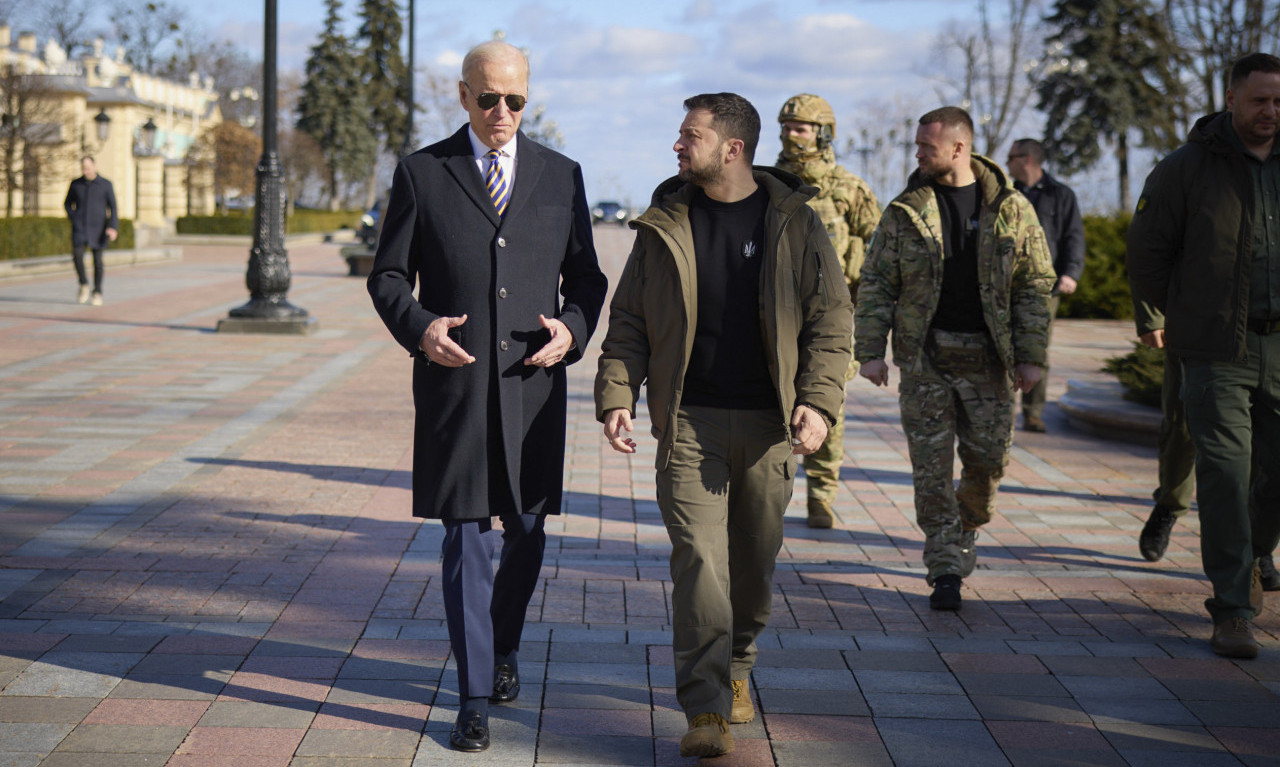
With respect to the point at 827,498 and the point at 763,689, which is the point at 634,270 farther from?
the point at 827,498

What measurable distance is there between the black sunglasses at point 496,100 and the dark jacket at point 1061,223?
618cm

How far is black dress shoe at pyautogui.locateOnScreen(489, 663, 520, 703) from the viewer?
414 centimetres

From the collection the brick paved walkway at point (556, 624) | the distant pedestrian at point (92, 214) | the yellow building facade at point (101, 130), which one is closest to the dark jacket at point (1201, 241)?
the brick paved walkway at point (556, 624)

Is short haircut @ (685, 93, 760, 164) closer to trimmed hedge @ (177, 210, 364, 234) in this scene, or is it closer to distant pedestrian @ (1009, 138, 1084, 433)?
distant pedestrian @ (1009, 138, 1084, 433)

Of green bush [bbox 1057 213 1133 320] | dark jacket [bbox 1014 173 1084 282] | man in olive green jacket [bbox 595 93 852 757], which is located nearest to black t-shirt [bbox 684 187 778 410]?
man in olive green jacket [bbox 595 93 852 757]

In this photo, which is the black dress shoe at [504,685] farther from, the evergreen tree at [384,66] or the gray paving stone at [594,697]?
the evergreen tree at [384,66]

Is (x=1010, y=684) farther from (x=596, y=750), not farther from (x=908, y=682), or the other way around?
(x=596, y=750)

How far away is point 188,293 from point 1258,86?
769 inches

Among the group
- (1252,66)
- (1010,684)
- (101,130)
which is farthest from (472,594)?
(101,130)

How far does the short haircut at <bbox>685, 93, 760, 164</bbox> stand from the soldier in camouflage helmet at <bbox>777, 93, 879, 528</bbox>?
2.58 metres

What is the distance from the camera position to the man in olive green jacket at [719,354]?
12.4ft

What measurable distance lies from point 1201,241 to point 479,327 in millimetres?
2809

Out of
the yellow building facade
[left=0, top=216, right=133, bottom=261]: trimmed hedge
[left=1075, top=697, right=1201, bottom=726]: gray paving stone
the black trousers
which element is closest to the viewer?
[left=1075, top=697, right=1201, bottom=726]: gray paving stone

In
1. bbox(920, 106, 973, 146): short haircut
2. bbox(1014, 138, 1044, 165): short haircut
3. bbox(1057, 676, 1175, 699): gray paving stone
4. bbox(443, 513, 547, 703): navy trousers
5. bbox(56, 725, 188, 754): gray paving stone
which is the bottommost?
bbox(56, 725, 188, 754): gray paving stone
